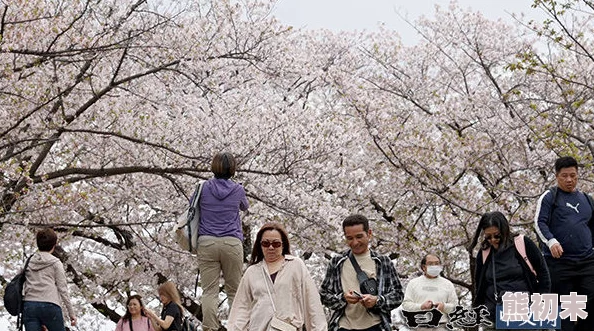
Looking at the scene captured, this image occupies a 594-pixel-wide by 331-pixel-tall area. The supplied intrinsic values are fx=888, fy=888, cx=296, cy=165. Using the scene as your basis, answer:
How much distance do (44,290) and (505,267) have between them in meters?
4.10

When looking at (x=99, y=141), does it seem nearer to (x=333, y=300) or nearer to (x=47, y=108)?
(x=47, y=108)

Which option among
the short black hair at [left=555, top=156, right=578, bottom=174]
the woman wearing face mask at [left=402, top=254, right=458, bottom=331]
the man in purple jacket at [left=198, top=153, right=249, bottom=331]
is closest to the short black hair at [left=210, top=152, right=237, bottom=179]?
the man in purple jacket at [left=198, top=153, right=249, bottom=331]

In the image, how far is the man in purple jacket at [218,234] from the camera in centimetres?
768

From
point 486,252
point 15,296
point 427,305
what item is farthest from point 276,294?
point 15,296

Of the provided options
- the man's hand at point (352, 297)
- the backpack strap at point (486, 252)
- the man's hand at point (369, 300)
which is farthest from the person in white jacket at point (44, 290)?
the backpack strap at point (486, 252)

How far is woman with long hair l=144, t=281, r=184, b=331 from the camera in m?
8.81

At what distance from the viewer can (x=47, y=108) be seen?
12.2 metres

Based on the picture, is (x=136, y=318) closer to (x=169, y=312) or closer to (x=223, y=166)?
(x=169, y=312)

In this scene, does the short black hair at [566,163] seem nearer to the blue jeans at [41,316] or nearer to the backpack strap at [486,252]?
the backpack strap at [486,252]

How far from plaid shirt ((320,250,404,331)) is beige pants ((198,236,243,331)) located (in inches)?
73.7

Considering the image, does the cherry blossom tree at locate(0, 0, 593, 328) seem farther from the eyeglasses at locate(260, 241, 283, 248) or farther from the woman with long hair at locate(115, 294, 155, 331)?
Result: the eyeglasses at locate(260, 241, 283, 248)

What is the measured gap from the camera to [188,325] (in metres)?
8.70

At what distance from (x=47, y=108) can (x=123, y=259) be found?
4.06 metres

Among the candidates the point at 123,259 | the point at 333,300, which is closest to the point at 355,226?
the point at 333,300
